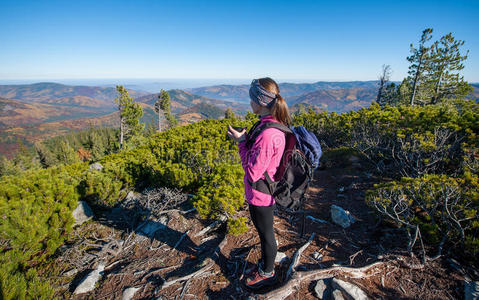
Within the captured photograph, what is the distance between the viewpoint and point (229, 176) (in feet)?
13.1

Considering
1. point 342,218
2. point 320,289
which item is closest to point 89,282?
point 320,289

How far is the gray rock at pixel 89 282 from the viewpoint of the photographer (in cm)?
303

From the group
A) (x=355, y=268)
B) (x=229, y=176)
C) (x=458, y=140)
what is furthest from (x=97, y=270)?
(x=458, y=140)

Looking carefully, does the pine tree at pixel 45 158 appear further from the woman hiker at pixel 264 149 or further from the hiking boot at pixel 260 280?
the woman hiker at pixel 264 149

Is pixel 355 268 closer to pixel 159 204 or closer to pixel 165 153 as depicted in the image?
pixel 159 204

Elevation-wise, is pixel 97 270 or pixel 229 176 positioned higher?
pixel 229 176

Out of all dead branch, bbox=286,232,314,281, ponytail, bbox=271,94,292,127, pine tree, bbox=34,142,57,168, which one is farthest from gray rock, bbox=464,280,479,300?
pine tree, bbox=34,142,57,168

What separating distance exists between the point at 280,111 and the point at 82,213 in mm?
5782

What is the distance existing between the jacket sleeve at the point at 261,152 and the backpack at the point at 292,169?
0.14 metres

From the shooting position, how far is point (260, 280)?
262 centimetres

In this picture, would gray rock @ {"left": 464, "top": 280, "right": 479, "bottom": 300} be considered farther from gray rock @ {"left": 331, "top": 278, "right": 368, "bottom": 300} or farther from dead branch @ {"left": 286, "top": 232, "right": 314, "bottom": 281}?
dead branch @ {"left": 286, "top": 232, "right": 314, "bottom": 281}

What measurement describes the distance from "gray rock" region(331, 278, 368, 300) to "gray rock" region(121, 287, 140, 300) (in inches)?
105

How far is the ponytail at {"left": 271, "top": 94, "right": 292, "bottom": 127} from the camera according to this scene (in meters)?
2.03

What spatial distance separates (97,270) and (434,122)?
305 inches
